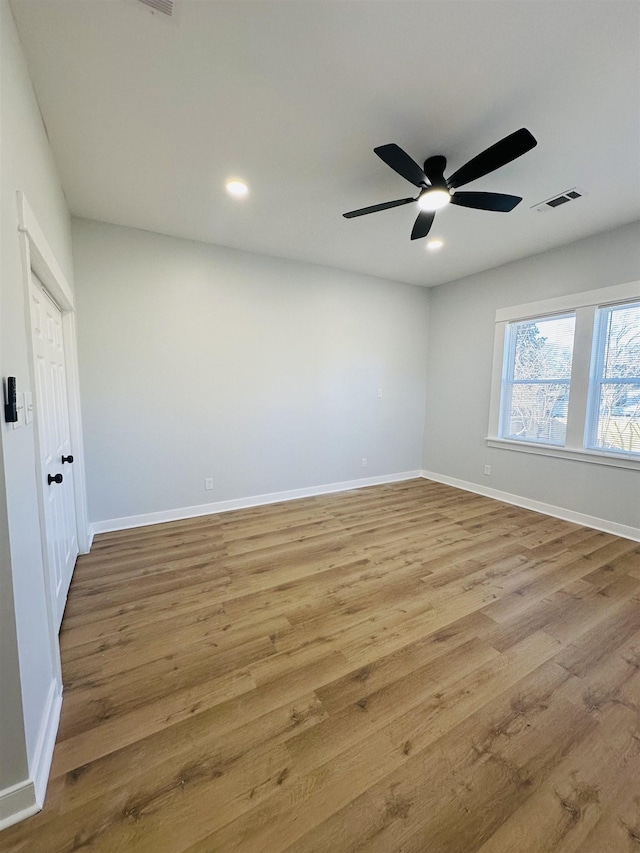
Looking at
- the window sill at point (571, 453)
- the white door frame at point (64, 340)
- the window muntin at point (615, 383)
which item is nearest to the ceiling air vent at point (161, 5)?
the white door frame at point (64, 340)

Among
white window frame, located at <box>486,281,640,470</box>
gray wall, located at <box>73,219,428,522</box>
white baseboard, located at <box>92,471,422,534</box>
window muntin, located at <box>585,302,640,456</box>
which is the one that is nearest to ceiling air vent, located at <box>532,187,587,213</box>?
white window frame, located at <box>486,281,640,470</box>

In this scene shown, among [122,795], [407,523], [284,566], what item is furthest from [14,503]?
[407,523]

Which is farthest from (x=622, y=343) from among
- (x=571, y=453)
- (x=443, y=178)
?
(x=443, y=178)

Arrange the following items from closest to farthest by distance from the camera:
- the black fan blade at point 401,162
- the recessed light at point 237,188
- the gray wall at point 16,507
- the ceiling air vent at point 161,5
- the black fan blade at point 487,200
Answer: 1. the gray wall at point 16,507
2. the ceiling air vent at point 161,5
3. the black fan blade at point 401,162
4. the black fan blade at point 487,200
5. the recessed light at point 237,188

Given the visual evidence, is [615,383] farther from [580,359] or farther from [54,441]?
[54,441]

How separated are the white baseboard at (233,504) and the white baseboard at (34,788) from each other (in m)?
2.08

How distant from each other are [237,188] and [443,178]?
144cm

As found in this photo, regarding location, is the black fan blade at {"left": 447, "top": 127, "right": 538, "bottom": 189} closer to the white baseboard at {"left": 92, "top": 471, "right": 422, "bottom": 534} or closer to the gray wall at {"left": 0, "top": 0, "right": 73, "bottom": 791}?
the gray wall at {"left": 0, "top": 0, "right": 73, "bottom": 791}

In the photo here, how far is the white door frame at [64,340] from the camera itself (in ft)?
4.31

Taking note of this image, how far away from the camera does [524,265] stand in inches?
150

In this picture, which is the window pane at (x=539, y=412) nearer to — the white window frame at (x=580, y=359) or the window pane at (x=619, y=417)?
the white window frame at (x=580, y=359)

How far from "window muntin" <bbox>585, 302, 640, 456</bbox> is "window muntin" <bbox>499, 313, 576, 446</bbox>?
24 cm

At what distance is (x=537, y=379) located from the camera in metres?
3.84

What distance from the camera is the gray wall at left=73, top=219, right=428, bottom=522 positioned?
3068 mm
